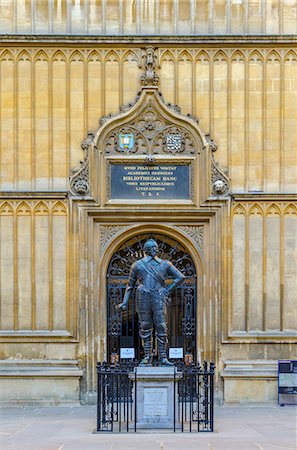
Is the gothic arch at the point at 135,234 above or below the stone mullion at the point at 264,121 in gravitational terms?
below

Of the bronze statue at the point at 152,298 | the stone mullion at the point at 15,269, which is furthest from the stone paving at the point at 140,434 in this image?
the stone mullion at the point at 15,269

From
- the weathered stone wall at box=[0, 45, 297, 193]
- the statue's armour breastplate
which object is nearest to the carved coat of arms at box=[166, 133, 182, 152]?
the weathered stone wall at box=[0, 45, 297, 193]

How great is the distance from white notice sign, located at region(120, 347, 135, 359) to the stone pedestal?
3567mm

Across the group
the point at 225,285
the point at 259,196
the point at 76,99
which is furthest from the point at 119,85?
the point at 225,285

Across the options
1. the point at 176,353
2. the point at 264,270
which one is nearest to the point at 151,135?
the point at 264,270

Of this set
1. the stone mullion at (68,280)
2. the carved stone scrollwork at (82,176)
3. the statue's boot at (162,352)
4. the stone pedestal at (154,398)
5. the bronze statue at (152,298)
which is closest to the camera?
the stone pedestal at (154,398)

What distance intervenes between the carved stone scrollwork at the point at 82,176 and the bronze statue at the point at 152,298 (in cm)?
333

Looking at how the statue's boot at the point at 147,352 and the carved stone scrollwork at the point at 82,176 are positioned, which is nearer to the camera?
the statue's boot at the point at 147,352

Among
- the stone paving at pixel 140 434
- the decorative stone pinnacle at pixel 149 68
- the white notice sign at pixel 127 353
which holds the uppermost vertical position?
the decorative stone pinnacle at pixel 149 68

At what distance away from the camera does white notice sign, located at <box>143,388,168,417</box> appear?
12.7 m

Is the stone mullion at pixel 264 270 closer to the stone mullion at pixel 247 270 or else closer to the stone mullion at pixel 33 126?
the stone mullion at pixel 247 270

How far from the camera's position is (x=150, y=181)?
1641cm

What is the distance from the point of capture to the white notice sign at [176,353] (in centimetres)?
1630

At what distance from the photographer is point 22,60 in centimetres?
1648
